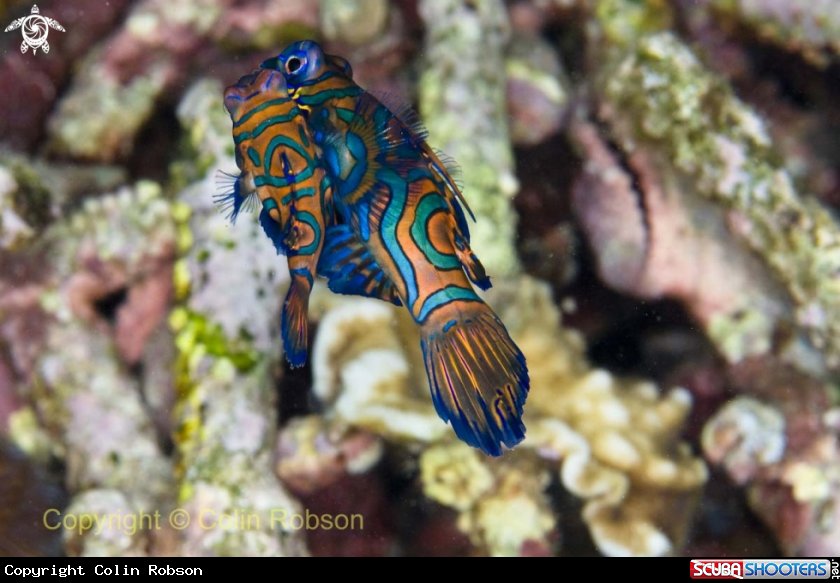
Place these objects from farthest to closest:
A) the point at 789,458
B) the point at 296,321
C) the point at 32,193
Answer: the point at 32,193 → the point at 789,458 → the point at 296,321

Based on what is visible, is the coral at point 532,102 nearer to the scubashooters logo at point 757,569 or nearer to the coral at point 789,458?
the coral at point 789,458

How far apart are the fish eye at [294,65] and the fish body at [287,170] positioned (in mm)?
53

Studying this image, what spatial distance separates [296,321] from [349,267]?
30 cm

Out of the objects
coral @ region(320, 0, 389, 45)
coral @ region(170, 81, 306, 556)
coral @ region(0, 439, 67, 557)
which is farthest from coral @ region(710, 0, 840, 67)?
coral @ region(0, 439, 67, 557)

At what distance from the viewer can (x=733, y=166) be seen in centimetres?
375

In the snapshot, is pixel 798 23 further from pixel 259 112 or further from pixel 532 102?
pixel 259 112

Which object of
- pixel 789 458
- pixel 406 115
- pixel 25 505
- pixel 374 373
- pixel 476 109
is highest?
pixel 406 115

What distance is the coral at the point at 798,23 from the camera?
4141 mm

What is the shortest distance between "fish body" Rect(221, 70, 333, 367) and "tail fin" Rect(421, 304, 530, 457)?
16.8 inches

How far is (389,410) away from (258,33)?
2742mm

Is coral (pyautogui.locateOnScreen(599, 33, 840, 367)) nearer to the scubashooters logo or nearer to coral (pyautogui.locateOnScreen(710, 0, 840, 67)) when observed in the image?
coral (pyautogui.locateOnScreen(710, 0, 840, 67))

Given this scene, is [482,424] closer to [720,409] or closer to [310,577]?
[310,577]

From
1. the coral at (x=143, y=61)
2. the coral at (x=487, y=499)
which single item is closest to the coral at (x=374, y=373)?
the coral at (x=487, y=499)

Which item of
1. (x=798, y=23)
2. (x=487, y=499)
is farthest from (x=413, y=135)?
(x=798, y=23)
